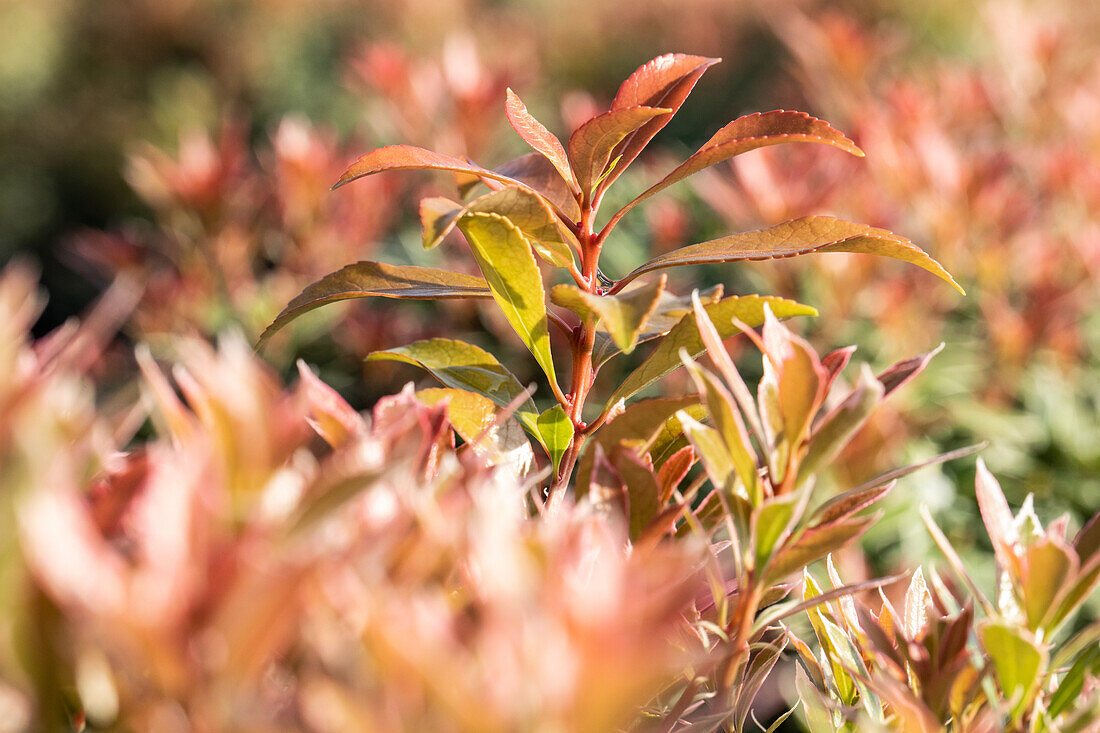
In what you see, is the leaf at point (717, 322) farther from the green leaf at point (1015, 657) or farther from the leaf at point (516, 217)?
the green leaf at point (1015, 657)

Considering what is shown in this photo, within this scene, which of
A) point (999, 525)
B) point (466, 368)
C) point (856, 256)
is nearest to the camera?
point (999, 525)

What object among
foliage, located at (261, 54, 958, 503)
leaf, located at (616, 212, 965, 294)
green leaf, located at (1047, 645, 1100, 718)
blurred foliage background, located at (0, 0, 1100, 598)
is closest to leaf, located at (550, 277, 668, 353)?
foliage, located at (261, 54, 958, 503)

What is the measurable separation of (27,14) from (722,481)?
8.80 m

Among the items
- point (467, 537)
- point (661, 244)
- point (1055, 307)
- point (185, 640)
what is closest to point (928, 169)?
point (1055, 307)

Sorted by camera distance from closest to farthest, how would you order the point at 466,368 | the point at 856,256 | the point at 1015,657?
the point at 1015,657
the point at 466,368
the point at 856,256

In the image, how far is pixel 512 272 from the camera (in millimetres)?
656

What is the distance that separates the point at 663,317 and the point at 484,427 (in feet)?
0.55

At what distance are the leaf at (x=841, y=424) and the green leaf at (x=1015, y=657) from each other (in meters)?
0.13

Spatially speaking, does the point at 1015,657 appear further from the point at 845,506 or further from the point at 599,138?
the point at 599,138

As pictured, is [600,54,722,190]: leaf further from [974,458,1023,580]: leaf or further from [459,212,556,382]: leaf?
[974,458,1023,580]: leaf

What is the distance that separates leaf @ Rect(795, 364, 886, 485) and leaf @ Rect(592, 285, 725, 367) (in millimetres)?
116

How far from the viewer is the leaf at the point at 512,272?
63 cm

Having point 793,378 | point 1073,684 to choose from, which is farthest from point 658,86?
point 1073,684

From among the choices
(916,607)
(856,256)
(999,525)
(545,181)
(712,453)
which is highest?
(545,181)
